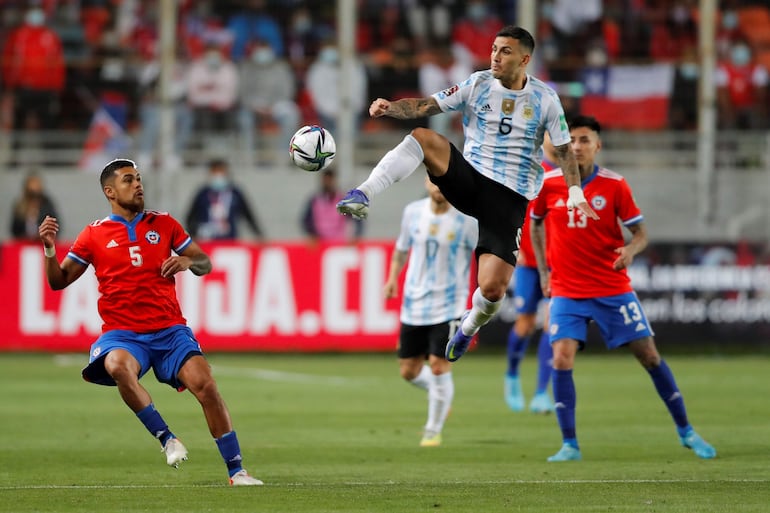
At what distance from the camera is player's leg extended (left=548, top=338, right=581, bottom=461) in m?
10.5

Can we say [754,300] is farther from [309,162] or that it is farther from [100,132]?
[309,162]

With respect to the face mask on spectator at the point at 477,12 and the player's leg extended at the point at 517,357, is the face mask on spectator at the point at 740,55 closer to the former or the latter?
the face mask on spectator at the point at 477,12

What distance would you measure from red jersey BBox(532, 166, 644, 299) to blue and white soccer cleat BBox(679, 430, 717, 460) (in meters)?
1.20

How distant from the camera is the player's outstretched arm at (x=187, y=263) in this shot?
29.3 ft

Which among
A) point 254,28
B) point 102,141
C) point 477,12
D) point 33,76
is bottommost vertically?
point 102,141

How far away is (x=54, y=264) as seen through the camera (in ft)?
29.7

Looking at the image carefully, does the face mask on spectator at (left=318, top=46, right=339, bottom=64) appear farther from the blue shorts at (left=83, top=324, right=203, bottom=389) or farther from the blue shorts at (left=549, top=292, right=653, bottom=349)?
the blue shorts at (left=83, top=324, right=203, bottom=389)

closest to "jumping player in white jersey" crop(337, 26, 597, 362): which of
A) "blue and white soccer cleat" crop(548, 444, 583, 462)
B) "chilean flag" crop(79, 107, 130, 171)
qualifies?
"blue and white soccer cleat" crop(548, 444, 583, 462)

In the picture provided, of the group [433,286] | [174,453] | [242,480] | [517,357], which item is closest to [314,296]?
[517,357]

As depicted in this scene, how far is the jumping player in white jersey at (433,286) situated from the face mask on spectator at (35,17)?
13.1 meters


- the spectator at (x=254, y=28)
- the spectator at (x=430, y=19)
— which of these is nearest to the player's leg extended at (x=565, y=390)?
the spectator at (x=254, y=28)

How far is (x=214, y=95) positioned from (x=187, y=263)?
1462cm

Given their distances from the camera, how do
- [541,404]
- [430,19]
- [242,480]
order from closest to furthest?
[242,480] → [541,404] → [430,19]

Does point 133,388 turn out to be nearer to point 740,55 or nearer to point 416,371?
point 416,371
